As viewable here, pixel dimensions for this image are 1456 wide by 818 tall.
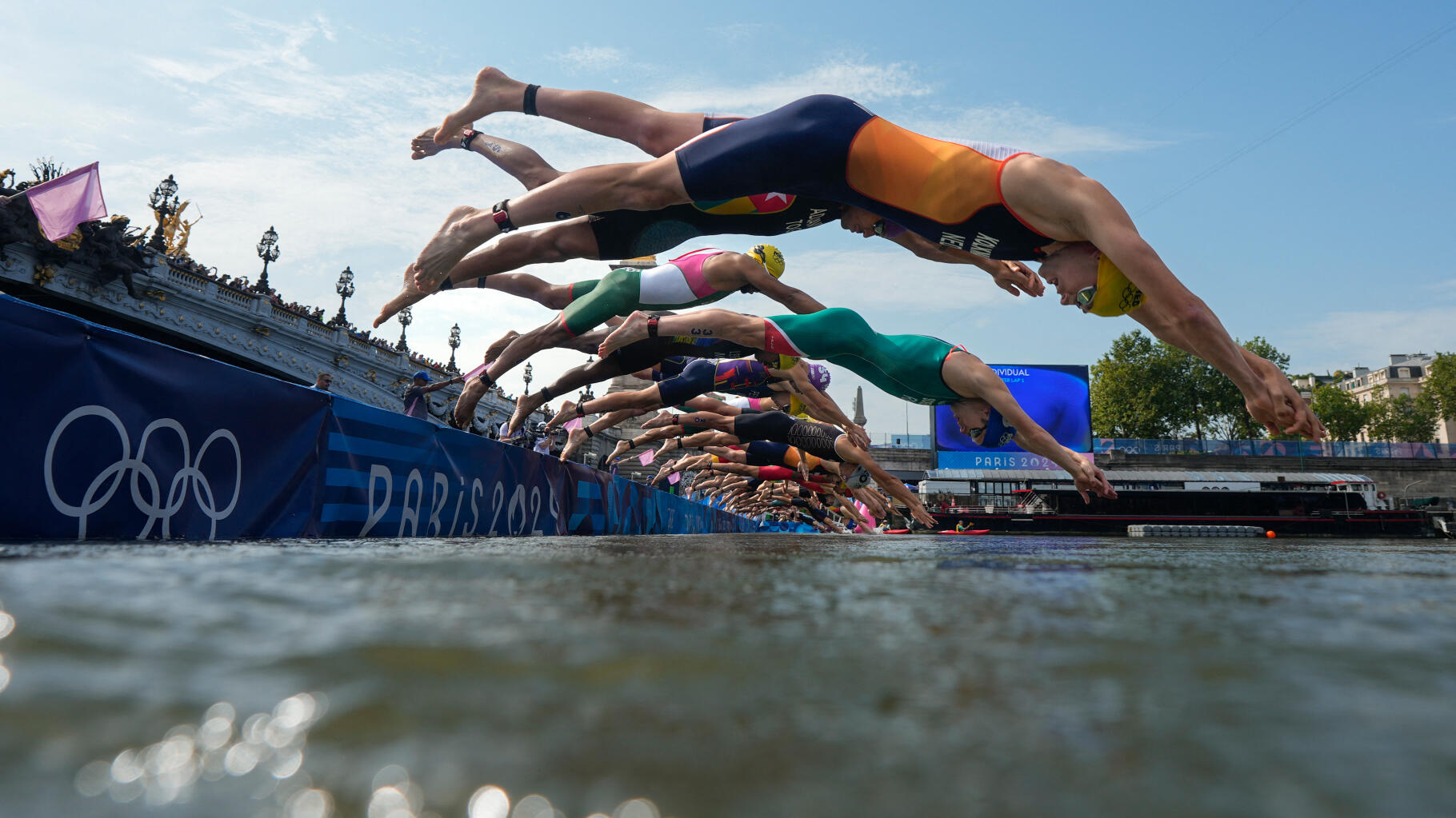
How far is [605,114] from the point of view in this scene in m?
3.91

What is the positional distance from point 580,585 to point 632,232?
3853mm

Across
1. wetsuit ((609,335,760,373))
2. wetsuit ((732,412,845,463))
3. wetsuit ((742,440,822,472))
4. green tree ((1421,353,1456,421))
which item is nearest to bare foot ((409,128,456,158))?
wetsuit ((609,335,760,373))

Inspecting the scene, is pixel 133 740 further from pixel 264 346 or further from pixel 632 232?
pixel 264 346

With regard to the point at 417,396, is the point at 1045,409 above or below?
above

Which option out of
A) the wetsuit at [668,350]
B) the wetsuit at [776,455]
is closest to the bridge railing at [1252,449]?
the wetsuit at [776,455]

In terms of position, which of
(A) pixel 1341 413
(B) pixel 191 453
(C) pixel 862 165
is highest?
(A) pixel 1341 413

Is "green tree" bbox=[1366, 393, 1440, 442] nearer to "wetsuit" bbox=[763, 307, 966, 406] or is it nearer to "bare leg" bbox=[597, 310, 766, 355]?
"wetsuit" bbox=[763, 307, 966, 406]

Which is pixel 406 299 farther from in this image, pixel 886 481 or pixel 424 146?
pixel 886 481

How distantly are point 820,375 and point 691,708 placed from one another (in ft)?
36.6

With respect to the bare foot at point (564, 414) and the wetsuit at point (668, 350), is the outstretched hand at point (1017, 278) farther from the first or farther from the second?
the bare foot at point (564, 414)

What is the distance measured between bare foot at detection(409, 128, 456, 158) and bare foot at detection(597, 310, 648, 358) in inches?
80.2

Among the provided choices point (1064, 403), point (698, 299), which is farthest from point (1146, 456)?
point (698, 299)

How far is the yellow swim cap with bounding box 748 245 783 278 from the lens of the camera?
7695mm

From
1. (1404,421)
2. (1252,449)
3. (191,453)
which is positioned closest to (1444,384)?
(1404,421)
